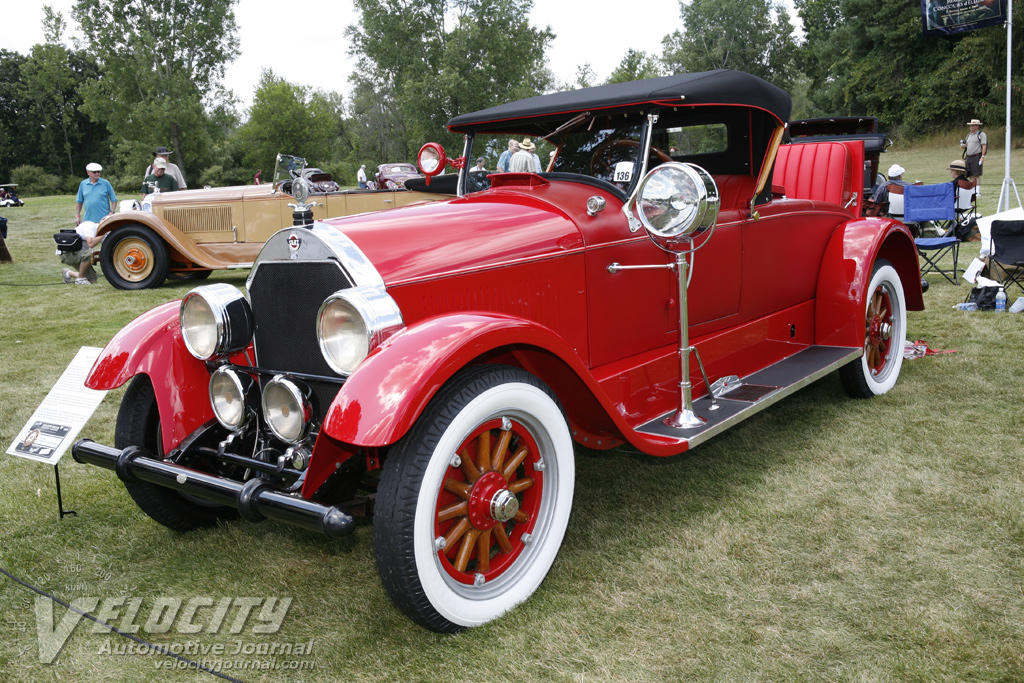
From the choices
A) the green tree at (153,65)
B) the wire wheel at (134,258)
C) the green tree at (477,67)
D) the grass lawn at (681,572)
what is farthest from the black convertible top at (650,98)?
the green tree at (153,65)

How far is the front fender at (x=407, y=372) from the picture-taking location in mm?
2064

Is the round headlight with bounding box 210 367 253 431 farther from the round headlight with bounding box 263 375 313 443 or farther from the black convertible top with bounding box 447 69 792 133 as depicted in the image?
the black convertible top with bounding box 447 69 792 133

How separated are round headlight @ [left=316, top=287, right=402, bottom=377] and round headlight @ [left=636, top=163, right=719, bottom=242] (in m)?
1.15

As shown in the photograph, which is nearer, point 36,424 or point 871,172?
point 36,424

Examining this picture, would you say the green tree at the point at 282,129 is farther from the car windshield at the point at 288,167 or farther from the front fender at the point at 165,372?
the front fender at the point at 165,372

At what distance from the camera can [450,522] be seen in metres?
2.50

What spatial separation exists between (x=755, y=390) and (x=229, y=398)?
8.08 feet

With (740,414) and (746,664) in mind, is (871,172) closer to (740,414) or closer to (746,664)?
(740,414)

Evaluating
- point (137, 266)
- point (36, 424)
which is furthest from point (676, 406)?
point (137, 266)

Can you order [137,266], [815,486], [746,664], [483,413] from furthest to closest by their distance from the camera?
[137,266] < [815,486] < [483,413] < [746,664]

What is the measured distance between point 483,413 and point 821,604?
1.30 metres

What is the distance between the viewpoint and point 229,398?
276cm

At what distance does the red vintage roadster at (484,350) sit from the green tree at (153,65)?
125ft

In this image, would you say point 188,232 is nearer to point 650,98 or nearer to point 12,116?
point 650,98
